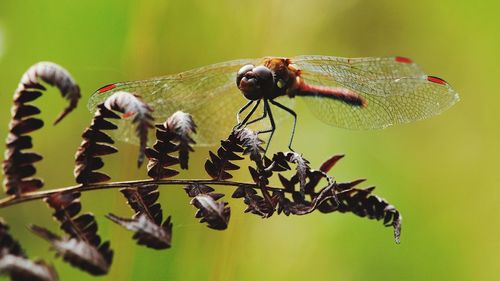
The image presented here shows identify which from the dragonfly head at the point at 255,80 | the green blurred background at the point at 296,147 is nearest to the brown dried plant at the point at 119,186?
the dragonfly head at the point at 255,80

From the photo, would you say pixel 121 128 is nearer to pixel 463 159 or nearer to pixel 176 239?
pixel 176 239

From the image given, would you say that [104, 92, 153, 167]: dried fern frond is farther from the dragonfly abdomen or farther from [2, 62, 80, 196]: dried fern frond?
the dragonfly abdomen

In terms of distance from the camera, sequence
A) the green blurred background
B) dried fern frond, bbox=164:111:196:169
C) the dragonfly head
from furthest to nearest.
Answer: the green blurred background → the dragonfly head → dried fern frond, bbox=164:111:196:169

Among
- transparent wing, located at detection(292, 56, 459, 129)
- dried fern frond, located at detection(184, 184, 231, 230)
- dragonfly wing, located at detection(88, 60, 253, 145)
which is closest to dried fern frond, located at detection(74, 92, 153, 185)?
dried fern frond, located at detection(184, 184, 231, 230)

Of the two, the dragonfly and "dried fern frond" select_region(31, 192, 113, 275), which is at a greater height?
the dragonfly

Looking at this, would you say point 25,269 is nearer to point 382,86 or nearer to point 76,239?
point 76,239
